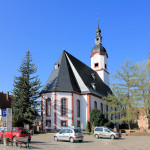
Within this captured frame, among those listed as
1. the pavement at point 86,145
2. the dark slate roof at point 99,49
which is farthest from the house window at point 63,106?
the dark slate roof at point 99,49

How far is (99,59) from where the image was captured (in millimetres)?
54344

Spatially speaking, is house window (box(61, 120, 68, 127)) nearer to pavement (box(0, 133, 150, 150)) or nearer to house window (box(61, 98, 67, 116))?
house window (box(61, 98, 67, 116))

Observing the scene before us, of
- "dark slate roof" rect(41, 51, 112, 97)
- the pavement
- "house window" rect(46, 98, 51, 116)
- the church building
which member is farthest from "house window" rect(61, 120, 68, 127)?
the pavement

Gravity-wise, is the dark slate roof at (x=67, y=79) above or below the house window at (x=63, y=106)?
above

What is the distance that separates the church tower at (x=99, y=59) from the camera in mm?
54381

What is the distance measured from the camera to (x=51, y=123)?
36344mm

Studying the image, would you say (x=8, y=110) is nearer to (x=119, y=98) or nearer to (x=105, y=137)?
(x=105, y=137)

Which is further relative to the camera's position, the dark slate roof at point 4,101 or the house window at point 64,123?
the dark slate roof at point 4,101

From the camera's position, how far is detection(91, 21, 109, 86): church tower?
54.4 meters

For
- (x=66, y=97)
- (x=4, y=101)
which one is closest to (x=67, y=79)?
(x=66, y=97)

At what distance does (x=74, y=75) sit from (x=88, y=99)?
5450mm

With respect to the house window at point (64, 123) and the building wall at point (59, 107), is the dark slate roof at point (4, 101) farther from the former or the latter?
the house window at point (64, 123)

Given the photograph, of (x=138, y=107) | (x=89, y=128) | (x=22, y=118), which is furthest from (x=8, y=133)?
(x=138, y=107)

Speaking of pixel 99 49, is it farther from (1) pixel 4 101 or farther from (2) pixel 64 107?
(1) pixel 4 101
